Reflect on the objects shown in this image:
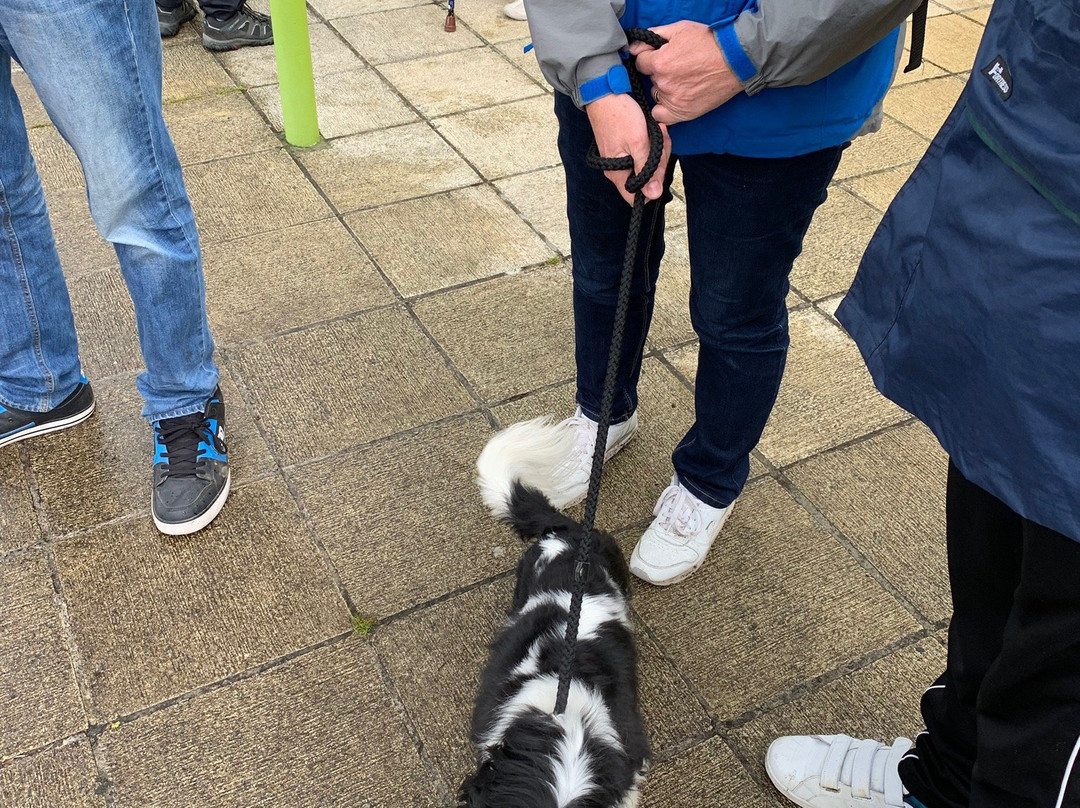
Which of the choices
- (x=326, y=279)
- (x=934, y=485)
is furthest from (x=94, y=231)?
(x=934, y=485)

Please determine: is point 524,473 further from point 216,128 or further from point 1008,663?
point 216,128

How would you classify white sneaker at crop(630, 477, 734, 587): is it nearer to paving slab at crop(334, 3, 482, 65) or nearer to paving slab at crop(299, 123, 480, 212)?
paving slab at crop(299, 123, 480, 212)

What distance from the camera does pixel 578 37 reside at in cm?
155

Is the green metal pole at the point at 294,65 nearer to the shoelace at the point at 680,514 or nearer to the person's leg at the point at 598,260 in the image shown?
the person's leg at the point at 598,260

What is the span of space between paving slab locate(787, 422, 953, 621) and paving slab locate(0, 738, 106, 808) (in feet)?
6.37

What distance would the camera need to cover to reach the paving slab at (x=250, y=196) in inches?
138

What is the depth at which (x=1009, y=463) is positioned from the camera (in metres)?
1.08

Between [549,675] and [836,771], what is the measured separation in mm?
661

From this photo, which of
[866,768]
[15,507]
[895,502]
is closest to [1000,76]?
[866,768]

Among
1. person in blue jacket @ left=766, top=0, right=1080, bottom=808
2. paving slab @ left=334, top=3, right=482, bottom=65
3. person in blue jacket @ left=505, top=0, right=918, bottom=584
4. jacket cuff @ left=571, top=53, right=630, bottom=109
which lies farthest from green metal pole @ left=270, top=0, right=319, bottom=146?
person in blue jacket @ left=766, top=0, right=1080, bottom=808

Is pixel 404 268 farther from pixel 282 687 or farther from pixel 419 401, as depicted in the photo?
pixel 282 687

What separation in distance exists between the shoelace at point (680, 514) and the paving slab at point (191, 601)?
859mm

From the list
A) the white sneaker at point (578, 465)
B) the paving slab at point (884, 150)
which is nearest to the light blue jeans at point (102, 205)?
the white sneaker at point (578, 465)

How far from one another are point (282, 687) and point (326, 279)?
169 cm
